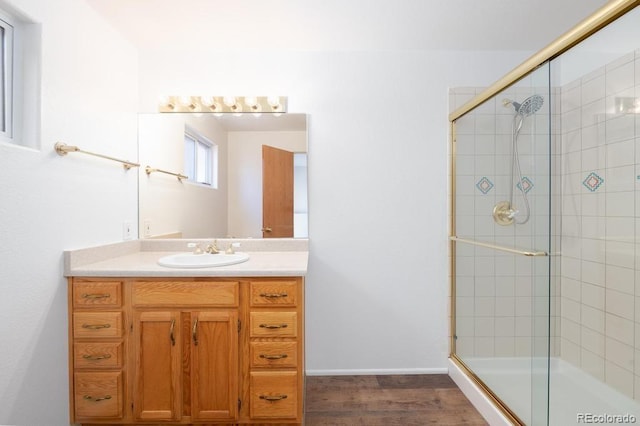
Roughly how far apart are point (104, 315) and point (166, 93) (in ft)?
4.82

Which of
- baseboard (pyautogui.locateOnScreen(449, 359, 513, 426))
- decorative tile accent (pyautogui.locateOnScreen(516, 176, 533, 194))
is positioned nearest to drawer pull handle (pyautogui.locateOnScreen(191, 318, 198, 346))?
baseboard (pyautogui.locateOnScreen(449, 359, 513, 426))

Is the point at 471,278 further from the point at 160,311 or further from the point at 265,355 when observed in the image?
the point at 160,311

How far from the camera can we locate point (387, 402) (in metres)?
1.94

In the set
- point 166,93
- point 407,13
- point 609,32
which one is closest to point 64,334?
point 166,93

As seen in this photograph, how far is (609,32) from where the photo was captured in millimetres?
1386

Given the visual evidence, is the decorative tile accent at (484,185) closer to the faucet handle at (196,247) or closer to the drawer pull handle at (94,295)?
the faucet handle at (196,247)

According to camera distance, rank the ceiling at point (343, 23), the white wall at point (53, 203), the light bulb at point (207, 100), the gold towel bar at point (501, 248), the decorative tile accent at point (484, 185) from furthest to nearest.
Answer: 1. the light bulb at point (207, 100)
2. the decorative tile accent at point (484, 185)
3. the ceiling at point (343, 23)
4. the gold towel bar at point (501, 248)
5. the white wall at point (53, 203)

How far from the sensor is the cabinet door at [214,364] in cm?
158

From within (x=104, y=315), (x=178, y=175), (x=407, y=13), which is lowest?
(x=104, y=315)

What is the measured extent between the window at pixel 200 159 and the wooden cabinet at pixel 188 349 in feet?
2.80

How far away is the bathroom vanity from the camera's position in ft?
5.17

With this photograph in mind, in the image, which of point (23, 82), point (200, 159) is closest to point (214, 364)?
point (200, 159)

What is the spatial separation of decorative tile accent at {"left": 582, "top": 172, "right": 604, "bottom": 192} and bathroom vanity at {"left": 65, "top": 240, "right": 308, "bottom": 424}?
5.58 feet

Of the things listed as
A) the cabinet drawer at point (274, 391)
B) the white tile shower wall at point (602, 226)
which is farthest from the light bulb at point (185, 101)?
the white tile shower wall at point (602, 226)
